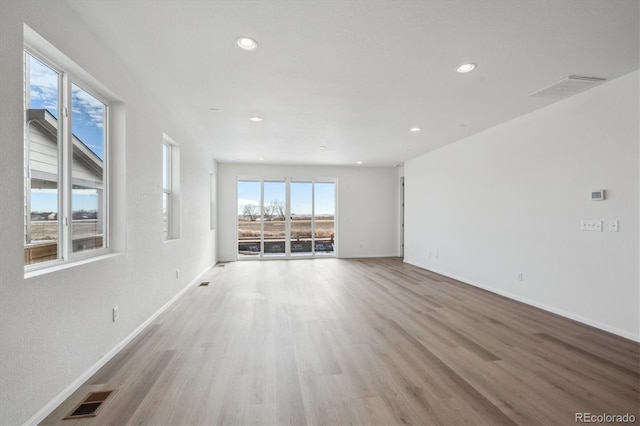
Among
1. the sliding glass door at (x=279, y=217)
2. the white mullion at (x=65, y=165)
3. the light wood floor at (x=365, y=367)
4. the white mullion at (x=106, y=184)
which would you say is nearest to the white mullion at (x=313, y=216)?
the sliding glass door at (x=279, y=217)

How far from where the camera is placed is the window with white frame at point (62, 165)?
1791 millimetres

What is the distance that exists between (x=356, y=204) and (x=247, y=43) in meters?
6.36

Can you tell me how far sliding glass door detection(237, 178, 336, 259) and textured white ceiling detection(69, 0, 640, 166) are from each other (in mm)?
3815

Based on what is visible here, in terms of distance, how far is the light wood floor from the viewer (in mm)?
1775

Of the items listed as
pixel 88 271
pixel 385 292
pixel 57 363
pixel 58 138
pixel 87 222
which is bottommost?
pixel 385 292

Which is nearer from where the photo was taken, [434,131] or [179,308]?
[179,308]

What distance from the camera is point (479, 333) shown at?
296cm

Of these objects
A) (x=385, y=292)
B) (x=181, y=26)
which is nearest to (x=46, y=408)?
(x=181, y=26)

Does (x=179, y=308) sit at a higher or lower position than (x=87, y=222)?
lower

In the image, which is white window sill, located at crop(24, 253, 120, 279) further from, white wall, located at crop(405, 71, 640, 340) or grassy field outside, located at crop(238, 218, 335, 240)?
grassy field outside, located at crop(238, 218, 335, 240)

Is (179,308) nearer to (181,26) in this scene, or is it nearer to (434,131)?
(181,26)

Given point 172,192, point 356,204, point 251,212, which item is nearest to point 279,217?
point 251,212

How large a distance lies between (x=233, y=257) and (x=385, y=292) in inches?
185

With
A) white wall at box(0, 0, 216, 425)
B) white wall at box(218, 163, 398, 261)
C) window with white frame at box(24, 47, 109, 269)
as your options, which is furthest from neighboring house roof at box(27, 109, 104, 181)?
white wall at box(218, 163, 398, 261)
